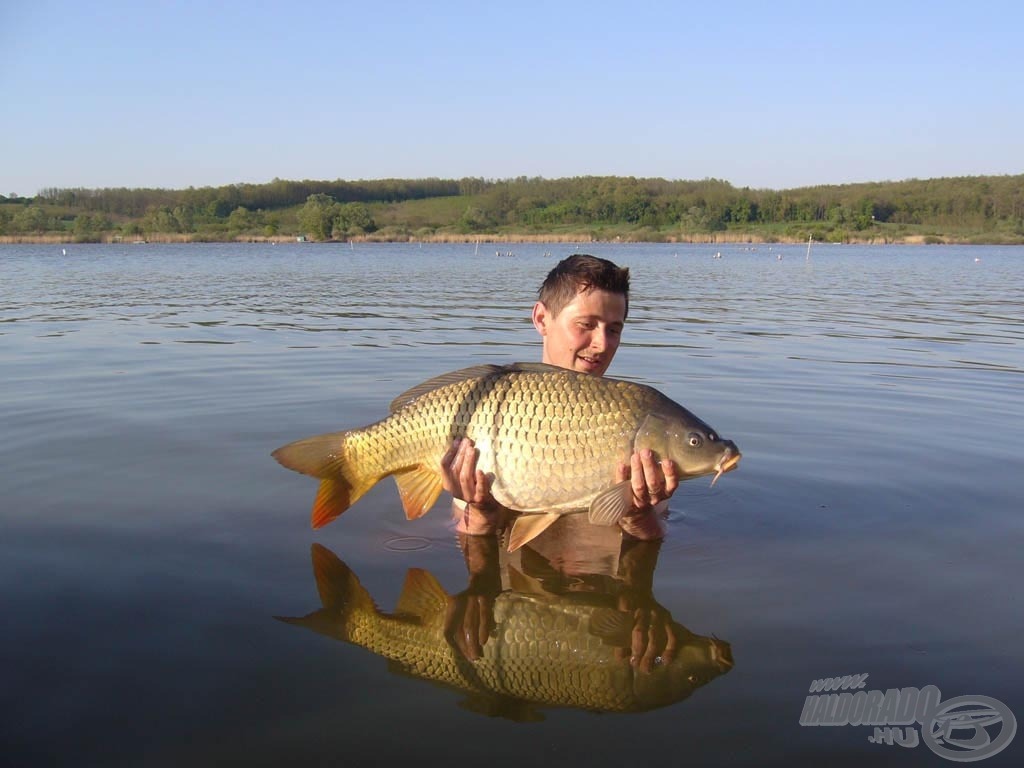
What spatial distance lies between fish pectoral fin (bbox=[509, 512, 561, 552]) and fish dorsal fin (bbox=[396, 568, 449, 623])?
369 mm

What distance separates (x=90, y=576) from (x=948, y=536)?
12.5 feet

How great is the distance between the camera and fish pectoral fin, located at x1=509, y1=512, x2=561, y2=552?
3.58 meters

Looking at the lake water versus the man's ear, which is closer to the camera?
the lake water

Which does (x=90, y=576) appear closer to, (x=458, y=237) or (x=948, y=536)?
(x=948, y=536)

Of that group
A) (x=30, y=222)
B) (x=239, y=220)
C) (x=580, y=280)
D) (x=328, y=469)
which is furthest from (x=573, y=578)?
(x=239, y=220)

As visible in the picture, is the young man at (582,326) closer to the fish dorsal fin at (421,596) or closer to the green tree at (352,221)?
the fish dorsal fin at (421,596)

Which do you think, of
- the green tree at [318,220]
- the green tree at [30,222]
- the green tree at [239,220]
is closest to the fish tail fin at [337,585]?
the green tree at [30,222]

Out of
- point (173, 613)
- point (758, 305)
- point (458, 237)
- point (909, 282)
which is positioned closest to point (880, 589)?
point (173, 613)

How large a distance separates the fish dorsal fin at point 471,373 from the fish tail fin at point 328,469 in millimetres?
277

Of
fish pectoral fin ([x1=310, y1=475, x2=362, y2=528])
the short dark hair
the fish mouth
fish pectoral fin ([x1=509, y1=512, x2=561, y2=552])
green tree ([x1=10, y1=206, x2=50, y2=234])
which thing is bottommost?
fish pectoral fin ([x1=509, y1=512, x2=561, y2=552])

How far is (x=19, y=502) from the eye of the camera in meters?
4.84

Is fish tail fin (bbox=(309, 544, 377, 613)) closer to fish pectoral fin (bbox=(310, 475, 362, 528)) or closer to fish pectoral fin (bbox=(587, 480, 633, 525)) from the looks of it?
fish pectoral fin (bbox=(310, 475, 362, 528))

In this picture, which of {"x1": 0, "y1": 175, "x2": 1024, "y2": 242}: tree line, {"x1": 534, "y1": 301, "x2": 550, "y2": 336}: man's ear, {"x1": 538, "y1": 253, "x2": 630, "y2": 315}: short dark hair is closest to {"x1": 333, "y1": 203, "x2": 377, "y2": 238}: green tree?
{"x1": 0, "y1": 175, "x2": 1024, "y2": 242}: tree line

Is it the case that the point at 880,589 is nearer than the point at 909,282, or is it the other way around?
the point at 880,589
